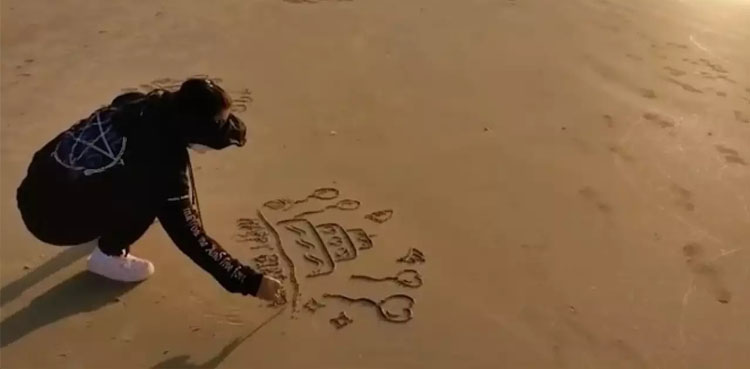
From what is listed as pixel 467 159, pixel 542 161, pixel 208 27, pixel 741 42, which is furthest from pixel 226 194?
pixel 741 42

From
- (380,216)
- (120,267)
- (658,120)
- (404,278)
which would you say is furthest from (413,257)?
(658,120)

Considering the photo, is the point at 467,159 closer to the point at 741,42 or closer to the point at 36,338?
the point at 36,338

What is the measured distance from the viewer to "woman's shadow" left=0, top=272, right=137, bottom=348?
7.55 ft

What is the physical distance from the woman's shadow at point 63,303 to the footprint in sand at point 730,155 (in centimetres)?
200

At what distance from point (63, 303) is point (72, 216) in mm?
238

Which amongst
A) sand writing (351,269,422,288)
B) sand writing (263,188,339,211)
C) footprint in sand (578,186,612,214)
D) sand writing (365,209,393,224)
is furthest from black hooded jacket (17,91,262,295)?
footprint in sand (578,186,612,214)

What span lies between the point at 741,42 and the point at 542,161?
1.53 meters

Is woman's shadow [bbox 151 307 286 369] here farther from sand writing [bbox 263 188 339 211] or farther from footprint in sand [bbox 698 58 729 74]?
footprint in sand [bbox 698 58 729 74]

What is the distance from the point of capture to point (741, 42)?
4.12 meters

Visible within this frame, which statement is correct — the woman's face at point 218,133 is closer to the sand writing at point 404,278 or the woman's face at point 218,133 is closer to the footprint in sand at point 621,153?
the sand writing at point 404,278

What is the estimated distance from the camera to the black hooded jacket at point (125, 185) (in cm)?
222

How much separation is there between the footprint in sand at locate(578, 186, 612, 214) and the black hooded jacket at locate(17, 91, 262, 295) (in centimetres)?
116

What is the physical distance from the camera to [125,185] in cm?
227

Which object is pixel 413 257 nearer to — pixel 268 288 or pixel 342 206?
pixel 342 206
